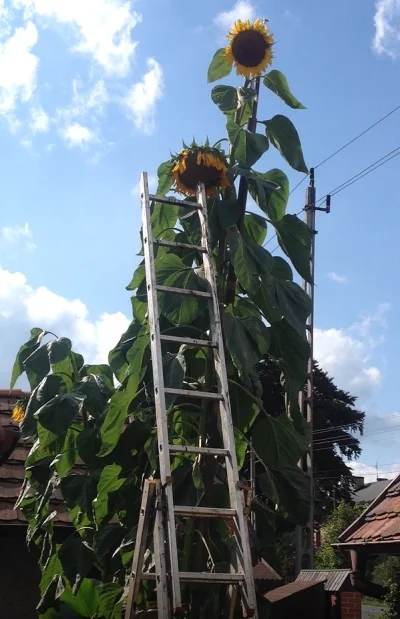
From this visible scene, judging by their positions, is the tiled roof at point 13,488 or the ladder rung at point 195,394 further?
the tiled roof at point 13,488

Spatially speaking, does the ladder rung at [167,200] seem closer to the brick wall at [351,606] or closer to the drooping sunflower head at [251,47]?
the drooping sunflower head at [251,47]

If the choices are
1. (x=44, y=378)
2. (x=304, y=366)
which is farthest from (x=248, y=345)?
(x=44, y=378)

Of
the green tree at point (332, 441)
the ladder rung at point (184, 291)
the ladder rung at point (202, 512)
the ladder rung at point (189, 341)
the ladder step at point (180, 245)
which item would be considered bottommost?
the ladder rung at point (202, 512)

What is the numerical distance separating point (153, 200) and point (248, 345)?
3.74ft

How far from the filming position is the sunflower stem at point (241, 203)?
4234 mm

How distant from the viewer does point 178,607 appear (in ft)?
10.1

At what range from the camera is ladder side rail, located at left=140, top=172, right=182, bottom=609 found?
3176mm

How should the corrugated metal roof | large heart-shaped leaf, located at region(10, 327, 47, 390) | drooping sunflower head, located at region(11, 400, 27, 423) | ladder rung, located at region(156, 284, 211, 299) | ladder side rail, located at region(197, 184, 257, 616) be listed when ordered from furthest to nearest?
the corrugated metal roof → drooping sunflower head, located at region(11, 400, 27, 423) → large heart-shaped leaf, located at region(10, 327, 47, 390) → ladder rung, located at region(156, 284, 211, 299) → ladder side rail, located at region(197, 184, 257, 616)

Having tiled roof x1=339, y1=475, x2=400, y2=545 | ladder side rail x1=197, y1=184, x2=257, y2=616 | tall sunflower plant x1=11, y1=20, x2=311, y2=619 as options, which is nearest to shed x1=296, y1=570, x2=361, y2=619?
tiled roof x1=339, y1=475, x2=400, y2=545

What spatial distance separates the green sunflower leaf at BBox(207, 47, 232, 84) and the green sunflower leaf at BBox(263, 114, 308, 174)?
20.2 inches

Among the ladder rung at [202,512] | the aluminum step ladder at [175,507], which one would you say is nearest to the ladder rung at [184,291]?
the aluminum step ladder at [175,507]

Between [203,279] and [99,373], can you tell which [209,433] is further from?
[99,373]

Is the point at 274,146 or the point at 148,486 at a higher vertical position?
the point at 274,146

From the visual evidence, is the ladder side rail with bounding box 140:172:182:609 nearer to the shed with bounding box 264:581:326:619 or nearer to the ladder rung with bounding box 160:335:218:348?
the ladder rung with bounding box 160:335:218:348
